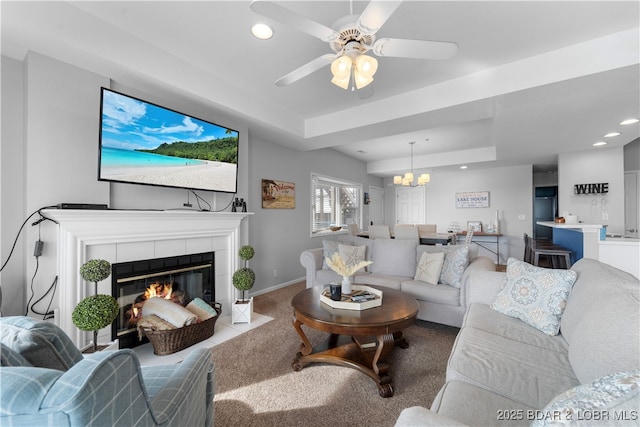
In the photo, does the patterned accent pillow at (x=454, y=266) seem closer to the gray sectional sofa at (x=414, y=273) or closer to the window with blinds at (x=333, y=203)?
the gray sectional sofa at (x=414, y=273)

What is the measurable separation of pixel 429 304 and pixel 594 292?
4.86ft

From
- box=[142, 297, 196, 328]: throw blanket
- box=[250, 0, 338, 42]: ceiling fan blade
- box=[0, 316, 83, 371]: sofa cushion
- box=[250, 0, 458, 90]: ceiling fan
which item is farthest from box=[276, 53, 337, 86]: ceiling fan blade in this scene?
box=[142, 297, 196, 328]: throw blanket

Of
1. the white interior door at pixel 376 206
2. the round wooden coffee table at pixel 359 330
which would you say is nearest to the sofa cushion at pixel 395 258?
the round wooden coffee table at pixel 359 330

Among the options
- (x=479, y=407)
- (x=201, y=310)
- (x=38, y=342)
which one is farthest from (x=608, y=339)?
(x=201, y=310)

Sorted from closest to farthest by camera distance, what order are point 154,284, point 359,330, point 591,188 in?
point 359,330 → point 154,284 → point 591,188

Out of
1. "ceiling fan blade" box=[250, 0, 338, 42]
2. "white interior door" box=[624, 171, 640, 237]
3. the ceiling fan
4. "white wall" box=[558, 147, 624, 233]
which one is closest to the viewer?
"ceiling fan blade" box=[250, 0, 338, 42]

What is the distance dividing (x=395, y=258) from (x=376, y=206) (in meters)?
4.42

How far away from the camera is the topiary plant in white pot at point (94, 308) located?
1736mm

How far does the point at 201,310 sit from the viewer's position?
260 cm

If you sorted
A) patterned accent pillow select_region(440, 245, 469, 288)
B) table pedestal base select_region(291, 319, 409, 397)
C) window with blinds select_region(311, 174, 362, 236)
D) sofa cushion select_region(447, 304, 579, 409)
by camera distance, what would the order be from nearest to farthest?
sofa cushion select_region(447, 304, 579, 409), table pedestal base select_region(291, 319, 409, 397), patterned accent pillow select_region(440, 245, 469, 288), window with blinds select_region(311, 174, 362, 236)

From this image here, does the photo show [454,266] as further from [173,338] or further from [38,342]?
[38,342]

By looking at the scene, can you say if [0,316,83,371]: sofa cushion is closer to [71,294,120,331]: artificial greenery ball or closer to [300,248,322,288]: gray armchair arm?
[71,294,120,331]: artificial greenery ball

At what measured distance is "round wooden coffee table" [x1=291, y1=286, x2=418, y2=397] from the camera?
1.75 metres

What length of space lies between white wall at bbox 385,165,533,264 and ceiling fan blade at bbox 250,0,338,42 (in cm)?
633
